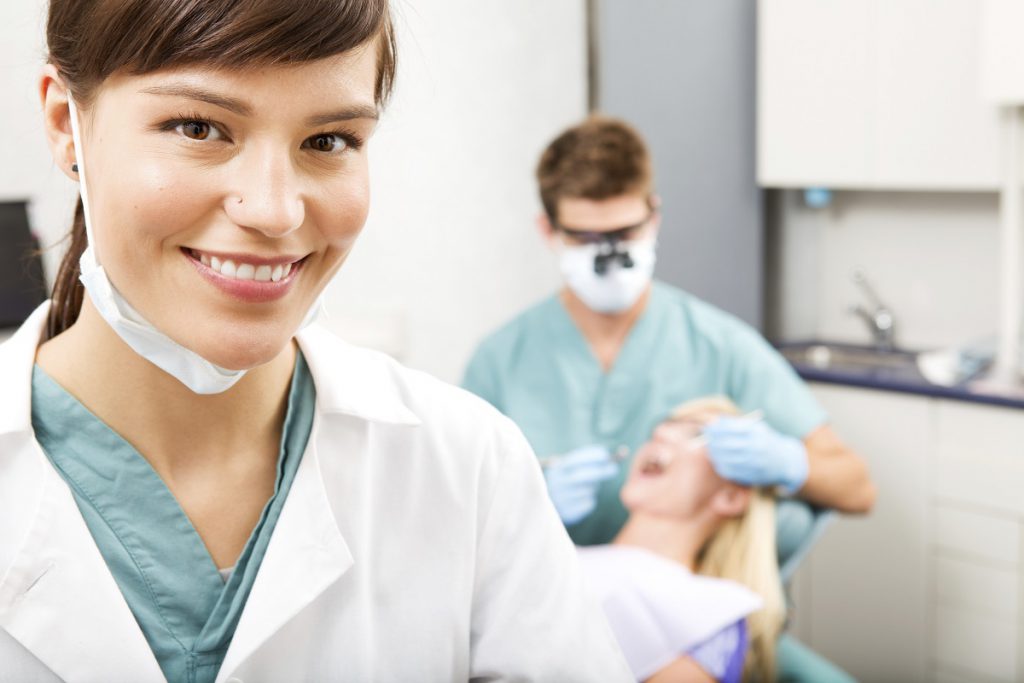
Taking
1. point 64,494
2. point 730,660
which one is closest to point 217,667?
point 64,494

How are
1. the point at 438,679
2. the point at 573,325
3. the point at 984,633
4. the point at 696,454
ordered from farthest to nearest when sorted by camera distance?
the point at 984,633, the point at 573,325, the point at 696,454, the point at 438,679

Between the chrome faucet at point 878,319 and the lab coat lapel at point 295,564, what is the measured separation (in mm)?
2980

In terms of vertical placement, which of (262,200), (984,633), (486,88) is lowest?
(984,633)

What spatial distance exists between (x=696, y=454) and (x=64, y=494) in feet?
5.66

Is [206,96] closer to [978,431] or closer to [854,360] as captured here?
[978,431]

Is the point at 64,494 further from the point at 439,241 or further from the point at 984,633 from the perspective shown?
the point at 984,633

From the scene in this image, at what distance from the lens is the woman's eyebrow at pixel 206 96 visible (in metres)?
0.86

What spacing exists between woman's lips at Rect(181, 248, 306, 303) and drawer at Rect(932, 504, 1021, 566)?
2.64m

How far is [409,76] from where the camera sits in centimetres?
322

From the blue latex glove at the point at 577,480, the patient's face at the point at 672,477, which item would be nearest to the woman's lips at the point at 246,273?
the blue latex glove at the point at 577,480

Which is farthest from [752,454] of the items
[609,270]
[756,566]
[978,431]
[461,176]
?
[461,176]

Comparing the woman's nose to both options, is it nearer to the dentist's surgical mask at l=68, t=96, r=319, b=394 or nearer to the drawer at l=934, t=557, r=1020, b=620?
the dentist's surgical mask at l=68, t=96, r=319, b=394

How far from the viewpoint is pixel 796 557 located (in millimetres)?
2564

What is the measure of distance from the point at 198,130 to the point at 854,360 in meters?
3.16
